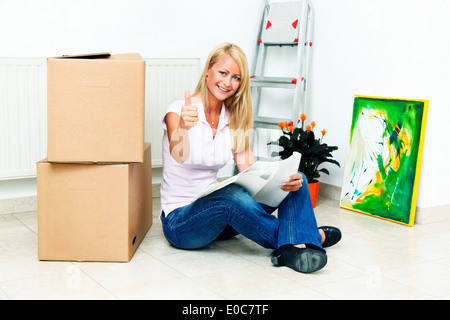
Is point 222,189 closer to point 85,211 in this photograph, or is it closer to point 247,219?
point 247,219

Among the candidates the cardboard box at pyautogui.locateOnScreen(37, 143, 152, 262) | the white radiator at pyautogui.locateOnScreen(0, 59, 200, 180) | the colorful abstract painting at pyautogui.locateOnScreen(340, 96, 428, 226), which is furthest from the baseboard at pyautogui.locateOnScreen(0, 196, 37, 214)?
the colorful abstract painting at pyautogui.locateOnScreen(340, 96, 428, 226)

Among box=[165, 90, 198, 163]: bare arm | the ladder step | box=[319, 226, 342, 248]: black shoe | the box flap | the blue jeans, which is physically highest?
the box flap

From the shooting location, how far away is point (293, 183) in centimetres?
198

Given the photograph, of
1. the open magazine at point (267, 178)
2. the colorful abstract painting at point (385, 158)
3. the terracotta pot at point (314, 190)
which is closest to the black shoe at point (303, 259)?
the open magazine at point (267, 178)

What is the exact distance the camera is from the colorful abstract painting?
2.65 metres

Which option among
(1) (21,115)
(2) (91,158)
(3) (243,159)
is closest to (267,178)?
(3) (243,159)

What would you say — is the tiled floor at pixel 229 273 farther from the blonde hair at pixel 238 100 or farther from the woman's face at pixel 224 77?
the woman's face at pixel 224 77

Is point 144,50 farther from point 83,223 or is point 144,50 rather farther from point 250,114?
point 83,223

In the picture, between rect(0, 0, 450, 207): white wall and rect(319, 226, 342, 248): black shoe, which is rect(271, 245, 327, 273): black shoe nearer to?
rect(319, 226, 342, 248): black shoe

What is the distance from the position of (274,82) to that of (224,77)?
1.24 metres

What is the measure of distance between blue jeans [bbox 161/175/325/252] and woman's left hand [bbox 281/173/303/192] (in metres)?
0.03

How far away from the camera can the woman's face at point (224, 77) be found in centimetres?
206

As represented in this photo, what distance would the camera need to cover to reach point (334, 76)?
3133 millimetres
